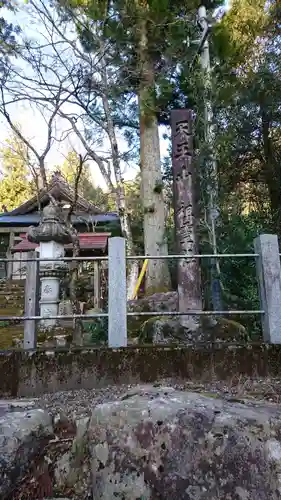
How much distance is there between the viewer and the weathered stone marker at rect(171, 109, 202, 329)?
164 inches

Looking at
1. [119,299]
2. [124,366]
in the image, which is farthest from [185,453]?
[119,299]

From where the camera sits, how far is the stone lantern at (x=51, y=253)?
633 cm

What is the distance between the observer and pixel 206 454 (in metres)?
1.50

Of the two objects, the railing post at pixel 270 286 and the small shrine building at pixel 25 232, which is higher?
the small shrine building at pixel 25 232

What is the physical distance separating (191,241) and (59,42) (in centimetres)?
478

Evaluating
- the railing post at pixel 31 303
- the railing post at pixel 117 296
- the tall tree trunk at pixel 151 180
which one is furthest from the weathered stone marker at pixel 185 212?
the tall tree trunk at pixel 151 180

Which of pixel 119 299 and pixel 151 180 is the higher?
pixel 151 180

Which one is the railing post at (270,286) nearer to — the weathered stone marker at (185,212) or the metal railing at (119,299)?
the metal railing at (119,299)

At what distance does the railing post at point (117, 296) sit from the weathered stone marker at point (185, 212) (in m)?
1.08

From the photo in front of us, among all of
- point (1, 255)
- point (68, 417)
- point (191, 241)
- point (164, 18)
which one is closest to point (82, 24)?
point (164, 18)

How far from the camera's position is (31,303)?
3.29m

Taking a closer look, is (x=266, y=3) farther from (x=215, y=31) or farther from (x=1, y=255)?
(x=1, y=255)

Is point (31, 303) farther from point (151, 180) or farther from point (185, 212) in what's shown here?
point (151, 180)

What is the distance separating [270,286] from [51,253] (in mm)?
4676
